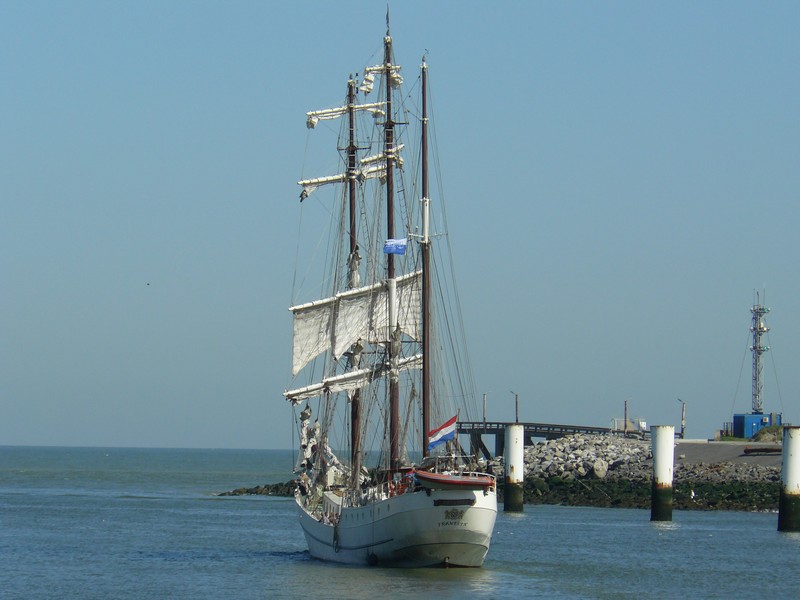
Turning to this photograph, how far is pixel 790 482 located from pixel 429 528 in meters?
20.7

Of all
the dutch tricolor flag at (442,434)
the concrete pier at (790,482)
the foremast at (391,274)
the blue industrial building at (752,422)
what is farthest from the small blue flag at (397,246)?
the blue industrial building at (752,422)

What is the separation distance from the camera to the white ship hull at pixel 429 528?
4178 centimetres

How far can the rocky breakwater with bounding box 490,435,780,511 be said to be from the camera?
72.1m

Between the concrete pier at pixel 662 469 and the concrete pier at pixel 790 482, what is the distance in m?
5.96

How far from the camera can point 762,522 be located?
63281mm

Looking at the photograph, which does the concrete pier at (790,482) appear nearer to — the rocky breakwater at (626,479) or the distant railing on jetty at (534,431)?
the rocky breakwater at (626,479)

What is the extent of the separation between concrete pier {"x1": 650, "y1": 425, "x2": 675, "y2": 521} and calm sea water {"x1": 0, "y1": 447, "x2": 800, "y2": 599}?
0.98 m

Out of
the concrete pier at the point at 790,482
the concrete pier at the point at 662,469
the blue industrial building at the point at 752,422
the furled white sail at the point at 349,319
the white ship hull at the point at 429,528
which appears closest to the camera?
the white ship hull at the point at 429,528

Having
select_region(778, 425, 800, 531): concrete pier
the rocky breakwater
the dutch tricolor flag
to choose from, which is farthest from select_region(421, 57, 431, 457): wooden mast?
the rocky breakwater

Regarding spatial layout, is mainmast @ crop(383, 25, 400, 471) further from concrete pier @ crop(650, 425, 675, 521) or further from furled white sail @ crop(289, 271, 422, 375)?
concrete pier @ crop(650, 425, 675, 521)

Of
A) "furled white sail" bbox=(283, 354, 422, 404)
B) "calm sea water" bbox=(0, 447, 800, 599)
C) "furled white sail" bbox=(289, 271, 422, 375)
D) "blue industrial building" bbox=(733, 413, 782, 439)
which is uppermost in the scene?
"furled white sail" bbox=(289, 271, 422, 375)

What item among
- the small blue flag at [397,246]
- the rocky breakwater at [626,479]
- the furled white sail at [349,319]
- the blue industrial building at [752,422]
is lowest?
the rocky breakwater at [626,479]

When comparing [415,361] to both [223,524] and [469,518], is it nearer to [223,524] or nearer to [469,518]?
[469,518]

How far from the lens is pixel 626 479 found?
266 ft
